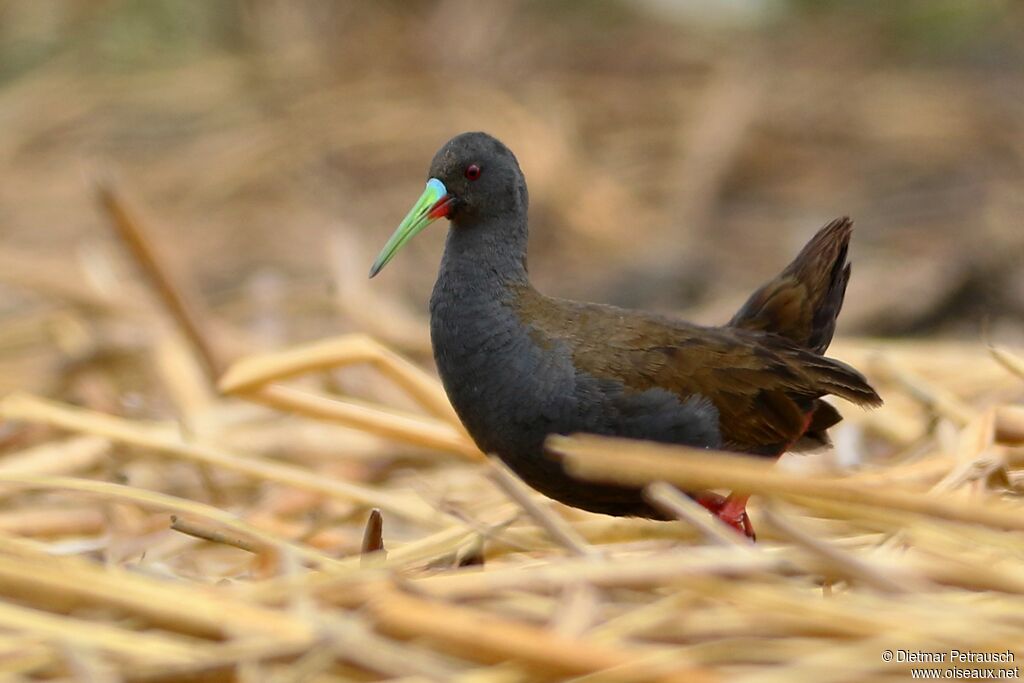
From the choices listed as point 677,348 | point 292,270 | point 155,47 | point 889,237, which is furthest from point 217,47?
point 677,348

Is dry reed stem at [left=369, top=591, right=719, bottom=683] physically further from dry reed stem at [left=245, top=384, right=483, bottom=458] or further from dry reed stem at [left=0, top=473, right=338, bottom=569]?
dry reed stem at [left=245, top=384, right=483, bottom=458]

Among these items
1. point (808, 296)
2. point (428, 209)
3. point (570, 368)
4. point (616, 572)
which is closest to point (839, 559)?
point (616, 572)

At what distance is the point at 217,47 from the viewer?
32.9 ft

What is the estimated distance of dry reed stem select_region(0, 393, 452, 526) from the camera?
3.38 meters

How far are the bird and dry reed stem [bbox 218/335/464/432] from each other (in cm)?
45

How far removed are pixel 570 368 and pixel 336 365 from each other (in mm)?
838

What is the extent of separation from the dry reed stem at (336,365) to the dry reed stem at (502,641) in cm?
152

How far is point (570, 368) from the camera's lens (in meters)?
3.13

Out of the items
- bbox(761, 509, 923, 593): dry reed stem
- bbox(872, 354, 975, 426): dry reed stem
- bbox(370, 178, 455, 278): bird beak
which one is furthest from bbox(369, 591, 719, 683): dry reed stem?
bbox(872, 354, 975, 426): dry reed stem

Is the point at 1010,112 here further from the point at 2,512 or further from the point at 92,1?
the point at 2,512

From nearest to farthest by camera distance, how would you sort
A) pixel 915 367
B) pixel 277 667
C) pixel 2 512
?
pixel 277 667
pixel 2 512
pixel 915 367

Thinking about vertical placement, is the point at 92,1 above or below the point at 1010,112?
above

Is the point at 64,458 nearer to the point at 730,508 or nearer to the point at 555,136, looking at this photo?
the point at 730,508

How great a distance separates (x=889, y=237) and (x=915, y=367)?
11.5 ft
